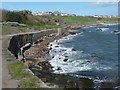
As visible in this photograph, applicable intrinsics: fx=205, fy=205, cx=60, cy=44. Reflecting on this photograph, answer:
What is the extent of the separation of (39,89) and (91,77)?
11167 millimetres

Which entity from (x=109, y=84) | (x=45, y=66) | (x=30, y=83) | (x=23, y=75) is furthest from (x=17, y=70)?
(x=45, y=66)

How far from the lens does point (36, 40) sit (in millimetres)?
52250

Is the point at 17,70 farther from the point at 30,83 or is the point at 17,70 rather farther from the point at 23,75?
the point at 30,83

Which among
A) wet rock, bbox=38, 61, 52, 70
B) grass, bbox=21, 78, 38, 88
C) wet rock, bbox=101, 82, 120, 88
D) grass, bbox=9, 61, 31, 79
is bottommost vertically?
wet rock, bbox=101, 82, 120, 88

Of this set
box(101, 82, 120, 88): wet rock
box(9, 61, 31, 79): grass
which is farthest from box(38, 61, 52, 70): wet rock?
box(9, 61, 31, 79): grass

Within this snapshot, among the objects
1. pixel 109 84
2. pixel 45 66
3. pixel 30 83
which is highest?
pixel 30 83

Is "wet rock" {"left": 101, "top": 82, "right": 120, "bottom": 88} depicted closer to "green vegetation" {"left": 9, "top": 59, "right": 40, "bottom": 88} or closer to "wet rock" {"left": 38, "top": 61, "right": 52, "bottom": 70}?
"green vegetation" {"left": 9, "top": 59, "right": 40, "bottom": 88}

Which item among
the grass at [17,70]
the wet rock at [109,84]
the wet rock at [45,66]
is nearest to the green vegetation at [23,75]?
the grass at [17,70]

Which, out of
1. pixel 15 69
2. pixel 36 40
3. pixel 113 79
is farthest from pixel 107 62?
pixel 36 40

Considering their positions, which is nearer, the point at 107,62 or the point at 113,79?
the point at 113,79

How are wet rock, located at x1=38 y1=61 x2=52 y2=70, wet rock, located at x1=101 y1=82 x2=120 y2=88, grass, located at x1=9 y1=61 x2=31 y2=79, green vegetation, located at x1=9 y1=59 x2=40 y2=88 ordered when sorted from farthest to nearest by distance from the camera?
wet rock, located at x1=38 y1=61 x2=52 y2=70 < wet rock, located at x1=101 y1=82 x2=120 y2=88 < grass, located at x1=9 y1=61 x2=31 y2=79 < green vegetation, located at x1=9 y1=59 x2=40 y2=88

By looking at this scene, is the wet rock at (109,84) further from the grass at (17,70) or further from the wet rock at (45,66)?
the wet rock at (45,66)

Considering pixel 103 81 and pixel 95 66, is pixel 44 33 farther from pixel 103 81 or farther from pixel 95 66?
pixel 103 81

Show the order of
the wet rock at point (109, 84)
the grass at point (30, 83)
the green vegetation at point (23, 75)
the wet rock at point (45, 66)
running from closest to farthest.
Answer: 1. the grass at point (30, 83)
2. the green vegetation at point (23, 75)
3. the wet rock at point (109, 84)
4. the wet rock at point (45, 66)
